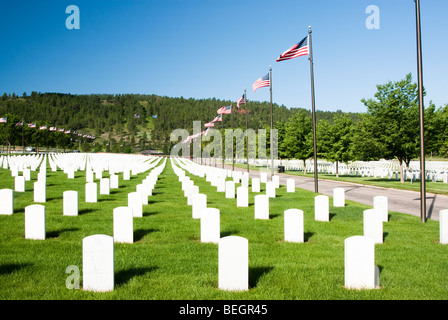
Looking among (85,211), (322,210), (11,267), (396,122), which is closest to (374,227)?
(322,210)

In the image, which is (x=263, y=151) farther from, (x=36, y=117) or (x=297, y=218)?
(x=36, y=117)

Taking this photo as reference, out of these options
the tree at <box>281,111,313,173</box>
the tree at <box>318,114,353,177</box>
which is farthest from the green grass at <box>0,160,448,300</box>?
the tree at <box>281,111,313,173</box>

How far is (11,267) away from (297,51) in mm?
17033

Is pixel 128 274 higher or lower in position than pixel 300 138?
lower

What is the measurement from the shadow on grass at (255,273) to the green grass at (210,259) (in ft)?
0.06

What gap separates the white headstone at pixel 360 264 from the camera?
18.8 ft

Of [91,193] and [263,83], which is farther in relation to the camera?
[263,83]

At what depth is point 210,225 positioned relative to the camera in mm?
8836

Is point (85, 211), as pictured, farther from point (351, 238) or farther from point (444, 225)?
point (444, 225)

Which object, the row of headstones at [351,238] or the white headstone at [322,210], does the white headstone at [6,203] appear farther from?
the white headstone at [322,210]

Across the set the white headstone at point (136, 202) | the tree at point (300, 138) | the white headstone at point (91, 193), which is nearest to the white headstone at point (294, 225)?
the white headstone at point (136, 202)

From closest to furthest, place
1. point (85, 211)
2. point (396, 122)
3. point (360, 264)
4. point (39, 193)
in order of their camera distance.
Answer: point (360, 264) < point (85, 211) < point (39, 193) < point (396, 122)

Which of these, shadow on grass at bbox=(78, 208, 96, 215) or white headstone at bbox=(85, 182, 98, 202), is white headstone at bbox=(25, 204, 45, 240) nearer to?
shadow on grass at bbox=(78, 208, 96, 215)

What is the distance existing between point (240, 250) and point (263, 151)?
193 ft
